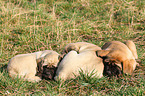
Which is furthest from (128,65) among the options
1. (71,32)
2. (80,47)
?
(71,32)

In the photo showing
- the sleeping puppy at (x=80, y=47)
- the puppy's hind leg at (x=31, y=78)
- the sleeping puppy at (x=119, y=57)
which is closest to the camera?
the sleeping puppy at (x=119, y=57)

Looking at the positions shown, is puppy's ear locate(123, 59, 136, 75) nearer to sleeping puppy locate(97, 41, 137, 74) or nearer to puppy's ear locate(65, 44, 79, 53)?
sleeping puppy locate(97, 41, 137, 74)

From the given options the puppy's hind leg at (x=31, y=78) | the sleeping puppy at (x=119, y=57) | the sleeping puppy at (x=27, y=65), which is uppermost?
the sleeping puppy at (x=119, y=57)

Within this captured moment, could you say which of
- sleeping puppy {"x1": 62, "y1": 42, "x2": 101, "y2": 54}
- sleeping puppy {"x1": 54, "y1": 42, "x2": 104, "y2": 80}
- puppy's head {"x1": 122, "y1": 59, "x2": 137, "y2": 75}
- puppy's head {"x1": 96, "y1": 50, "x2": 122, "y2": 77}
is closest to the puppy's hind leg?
sleeping puppy {"x1": 54, "y1": 42, "x2": 104, "y2": 80}

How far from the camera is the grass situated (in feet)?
10.1

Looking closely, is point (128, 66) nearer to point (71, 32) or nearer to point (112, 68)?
point (112, 68)

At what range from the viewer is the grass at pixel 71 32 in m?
3.09

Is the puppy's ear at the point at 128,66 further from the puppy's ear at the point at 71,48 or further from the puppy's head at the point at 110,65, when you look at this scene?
the puppy's ear at the point at 71,48

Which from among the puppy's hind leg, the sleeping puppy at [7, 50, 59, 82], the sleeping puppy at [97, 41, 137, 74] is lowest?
the puppy's hind leg

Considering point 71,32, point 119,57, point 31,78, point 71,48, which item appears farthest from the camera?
point 71,32

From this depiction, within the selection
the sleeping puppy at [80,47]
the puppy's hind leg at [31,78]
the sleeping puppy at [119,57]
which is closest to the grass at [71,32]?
the puppy's hind leg at [31,78]

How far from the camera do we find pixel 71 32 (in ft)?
17.5

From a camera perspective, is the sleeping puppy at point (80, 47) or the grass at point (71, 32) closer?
the grass at point (71, 32)

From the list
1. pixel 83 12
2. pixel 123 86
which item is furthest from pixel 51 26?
pixel 123 86
